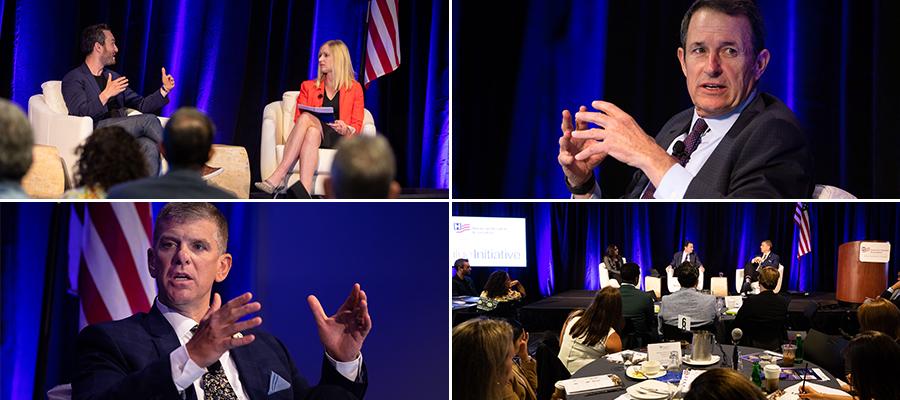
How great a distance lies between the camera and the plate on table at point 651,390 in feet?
10.1

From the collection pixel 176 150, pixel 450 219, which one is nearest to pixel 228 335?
pixel 176 150

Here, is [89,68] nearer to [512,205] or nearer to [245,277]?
[245,277]

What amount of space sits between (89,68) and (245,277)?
115 centimetres

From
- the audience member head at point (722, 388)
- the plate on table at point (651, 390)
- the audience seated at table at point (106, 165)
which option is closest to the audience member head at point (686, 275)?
the plate on table at point (651, 390)

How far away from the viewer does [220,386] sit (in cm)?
246

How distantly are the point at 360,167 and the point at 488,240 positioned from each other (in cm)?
135

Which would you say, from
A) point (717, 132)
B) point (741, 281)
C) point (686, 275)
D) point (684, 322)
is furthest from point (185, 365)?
point (741, 281)

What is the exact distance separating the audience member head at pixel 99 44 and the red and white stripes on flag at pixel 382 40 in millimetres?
1040

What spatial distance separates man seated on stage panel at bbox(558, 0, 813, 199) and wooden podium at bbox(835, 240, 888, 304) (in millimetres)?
1506

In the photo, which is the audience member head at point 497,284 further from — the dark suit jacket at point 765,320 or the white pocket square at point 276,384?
the dark suit jacket at point 765,320

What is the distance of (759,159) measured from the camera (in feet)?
8.67

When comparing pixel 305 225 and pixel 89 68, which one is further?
pixel 89 68

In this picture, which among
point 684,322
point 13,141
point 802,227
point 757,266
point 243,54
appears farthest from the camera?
point 757,266

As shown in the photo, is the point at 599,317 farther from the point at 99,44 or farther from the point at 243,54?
the point at 99,44
